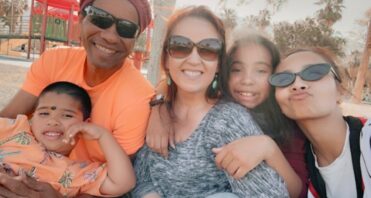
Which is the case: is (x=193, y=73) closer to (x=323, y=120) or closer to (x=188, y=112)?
(x=188, y=112)

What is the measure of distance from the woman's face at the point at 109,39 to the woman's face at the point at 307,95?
1.04 m

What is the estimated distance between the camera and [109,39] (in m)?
2.59

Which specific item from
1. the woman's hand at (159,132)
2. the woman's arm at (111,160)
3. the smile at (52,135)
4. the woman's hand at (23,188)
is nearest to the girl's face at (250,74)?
the woman's hand at (159,132)

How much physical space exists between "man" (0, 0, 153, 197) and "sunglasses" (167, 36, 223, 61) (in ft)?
1.18


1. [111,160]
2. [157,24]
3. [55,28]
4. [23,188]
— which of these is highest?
[157,24]

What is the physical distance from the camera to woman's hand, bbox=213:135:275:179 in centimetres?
210

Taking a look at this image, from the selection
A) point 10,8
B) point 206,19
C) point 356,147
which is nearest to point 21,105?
point 206,19

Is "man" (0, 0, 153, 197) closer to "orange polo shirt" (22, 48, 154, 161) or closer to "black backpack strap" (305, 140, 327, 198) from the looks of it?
"orange polo shirt" (22, 48, 154, 161)

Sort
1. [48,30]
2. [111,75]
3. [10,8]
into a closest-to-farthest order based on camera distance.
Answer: [111,75], [48,30], [10,8]

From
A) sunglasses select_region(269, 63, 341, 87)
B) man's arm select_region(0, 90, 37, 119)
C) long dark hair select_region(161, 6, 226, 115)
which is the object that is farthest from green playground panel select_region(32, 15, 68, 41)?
sunglasses select_region(269, 63, 341, 87)

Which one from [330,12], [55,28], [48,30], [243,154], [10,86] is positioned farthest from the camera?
[55,28]

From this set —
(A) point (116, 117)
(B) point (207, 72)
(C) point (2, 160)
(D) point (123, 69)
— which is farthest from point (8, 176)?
(B) point (207, 72)

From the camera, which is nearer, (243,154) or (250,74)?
(243,154)

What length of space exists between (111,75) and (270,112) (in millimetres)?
1099
